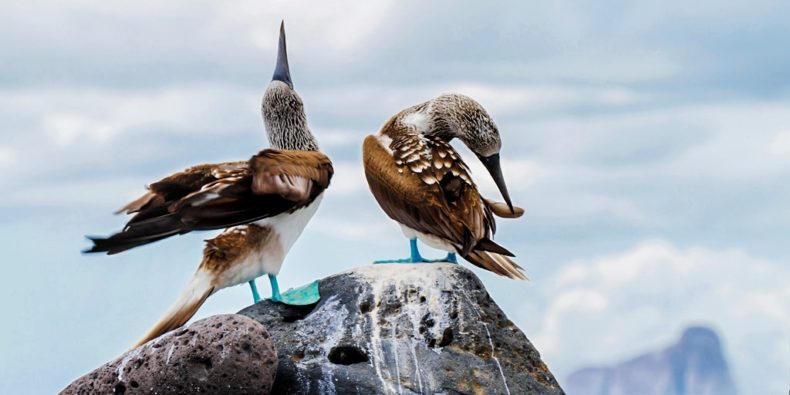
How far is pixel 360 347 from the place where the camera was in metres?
7.98

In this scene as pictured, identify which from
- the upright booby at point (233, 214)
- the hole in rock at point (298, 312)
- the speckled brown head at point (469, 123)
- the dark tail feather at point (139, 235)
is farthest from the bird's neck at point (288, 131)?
the dark tail feather at point (139, 235)

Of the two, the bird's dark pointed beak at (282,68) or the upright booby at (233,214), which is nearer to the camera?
the upright booby at (233,214)

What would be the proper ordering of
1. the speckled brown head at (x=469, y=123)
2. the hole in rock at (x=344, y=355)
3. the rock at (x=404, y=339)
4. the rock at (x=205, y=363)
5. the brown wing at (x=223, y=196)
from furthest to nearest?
the speckled brown head at (x=469, y=123) → the hole in rock at (x=344, y=355) → the rock at (x=404, y=339) → the brown wing at (x=223, y=196) → the rock at (x=205, y=363)

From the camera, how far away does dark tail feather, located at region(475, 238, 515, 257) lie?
804cm

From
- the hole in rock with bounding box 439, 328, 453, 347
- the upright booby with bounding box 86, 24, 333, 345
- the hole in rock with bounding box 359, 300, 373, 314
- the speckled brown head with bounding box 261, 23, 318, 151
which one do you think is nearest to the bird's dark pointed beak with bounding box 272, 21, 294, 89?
the speckled brown head with bounding box 261, 23, 318, 151

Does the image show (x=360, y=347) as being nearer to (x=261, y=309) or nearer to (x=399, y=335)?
(x=399, y=335)

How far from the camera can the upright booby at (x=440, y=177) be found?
815cm

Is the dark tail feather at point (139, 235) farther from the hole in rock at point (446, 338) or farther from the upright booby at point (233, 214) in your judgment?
the hole in rock at point (446, 338)

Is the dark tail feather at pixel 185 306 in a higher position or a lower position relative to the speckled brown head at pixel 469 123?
lower

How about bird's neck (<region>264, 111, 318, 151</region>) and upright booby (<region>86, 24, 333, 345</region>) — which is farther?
bird's neck (<region>264, 111, 318, 151</region>)

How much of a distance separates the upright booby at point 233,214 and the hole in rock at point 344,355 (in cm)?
55

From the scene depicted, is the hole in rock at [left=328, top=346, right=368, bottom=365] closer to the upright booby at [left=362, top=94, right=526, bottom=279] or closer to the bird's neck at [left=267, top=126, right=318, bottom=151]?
the upright booby at [left=362, top=94, right=526, bottom=279]

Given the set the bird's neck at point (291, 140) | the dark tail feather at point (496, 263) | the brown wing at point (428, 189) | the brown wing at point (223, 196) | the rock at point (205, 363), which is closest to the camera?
the rock at point (205, 363)

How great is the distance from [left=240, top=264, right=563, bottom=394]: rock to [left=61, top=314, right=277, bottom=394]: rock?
1.46ft
